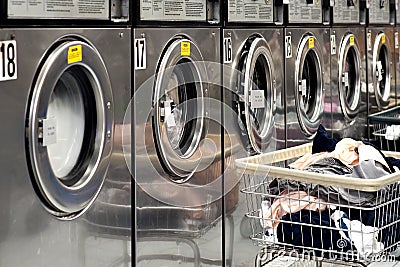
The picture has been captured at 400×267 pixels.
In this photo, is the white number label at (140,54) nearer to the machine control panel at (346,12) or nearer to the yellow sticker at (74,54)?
the yellow sticker at (74,54)

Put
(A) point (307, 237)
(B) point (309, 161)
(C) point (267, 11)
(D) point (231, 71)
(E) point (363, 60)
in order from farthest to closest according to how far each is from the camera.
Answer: (E) point (363, 60), (C) point (267, 11), (D) point (231, 71), (B) point (309, 161), (A) point (307, 237)

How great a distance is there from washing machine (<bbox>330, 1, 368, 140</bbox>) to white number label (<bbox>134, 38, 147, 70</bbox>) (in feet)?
6.99

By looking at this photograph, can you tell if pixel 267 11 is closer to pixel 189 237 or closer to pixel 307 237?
pixel 189 237

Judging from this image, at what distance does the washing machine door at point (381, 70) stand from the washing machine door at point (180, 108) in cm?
250

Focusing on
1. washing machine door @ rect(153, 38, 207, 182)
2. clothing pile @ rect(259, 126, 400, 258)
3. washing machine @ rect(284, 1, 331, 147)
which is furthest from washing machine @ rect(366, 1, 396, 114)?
clothing pile @ rect(259, 126, 400, 258)

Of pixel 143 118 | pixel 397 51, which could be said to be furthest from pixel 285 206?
pixel 397 51

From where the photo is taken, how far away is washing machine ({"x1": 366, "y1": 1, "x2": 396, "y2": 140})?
5.46 meters

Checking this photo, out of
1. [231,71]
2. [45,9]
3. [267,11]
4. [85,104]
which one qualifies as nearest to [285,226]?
[85,104]

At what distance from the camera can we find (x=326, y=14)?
475cm

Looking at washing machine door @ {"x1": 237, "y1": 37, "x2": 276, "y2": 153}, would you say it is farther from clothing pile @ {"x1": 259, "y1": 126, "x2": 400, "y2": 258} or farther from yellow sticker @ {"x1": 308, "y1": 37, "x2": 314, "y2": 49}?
clothing pile @ {"x1": 259, "y1": 126, "x2": 400, "y2": 258}

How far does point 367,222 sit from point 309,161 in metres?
0.35

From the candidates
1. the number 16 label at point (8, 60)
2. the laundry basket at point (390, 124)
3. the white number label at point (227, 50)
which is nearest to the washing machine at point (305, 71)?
the laundry basket at point (390, 124)

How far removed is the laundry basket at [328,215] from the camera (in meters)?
2.34

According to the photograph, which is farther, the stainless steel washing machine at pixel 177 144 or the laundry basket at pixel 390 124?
the laundry basket at pixel 390 124
